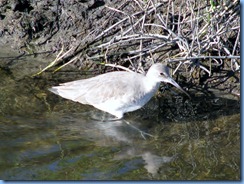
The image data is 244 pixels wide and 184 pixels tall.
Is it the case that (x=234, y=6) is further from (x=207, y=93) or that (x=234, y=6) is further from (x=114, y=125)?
(x=114, y=125)

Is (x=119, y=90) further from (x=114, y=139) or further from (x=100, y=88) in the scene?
(x=114, y=139)

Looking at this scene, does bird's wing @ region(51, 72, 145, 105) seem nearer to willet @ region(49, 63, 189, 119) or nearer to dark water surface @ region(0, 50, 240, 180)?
willet @ region(49, 63, 189, 119)

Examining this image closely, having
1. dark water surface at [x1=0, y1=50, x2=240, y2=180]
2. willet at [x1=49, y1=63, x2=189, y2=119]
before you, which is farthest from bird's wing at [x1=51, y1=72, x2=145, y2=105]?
dark water surface at [x1=0, y1=50, x2=240, y2=180]

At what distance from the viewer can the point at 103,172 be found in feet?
21.2

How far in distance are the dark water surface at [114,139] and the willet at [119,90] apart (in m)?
0.22

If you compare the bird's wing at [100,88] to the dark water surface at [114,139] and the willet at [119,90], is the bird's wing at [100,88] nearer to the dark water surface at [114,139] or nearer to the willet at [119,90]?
the willet at [119,90]

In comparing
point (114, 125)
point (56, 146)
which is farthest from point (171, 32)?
point (56, 146)

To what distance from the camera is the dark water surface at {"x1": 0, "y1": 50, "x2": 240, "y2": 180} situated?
6469 millimetres

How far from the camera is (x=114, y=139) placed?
23.8 feet

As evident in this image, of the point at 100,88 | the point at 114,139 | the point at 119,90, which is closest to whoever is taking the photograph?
the point at 114,139

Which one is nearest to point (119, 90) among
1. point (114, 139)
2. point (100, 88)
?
point (100, 88)

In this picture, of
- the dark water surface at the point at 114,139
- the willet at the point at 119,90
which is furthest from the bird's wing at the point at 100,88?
the dark water surface at the point at 114,139

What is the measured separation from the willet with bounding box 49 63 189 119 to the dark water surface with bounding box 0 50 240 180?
216 mm

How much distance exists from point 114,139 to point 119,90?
717 mm
